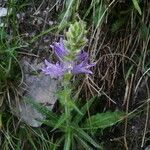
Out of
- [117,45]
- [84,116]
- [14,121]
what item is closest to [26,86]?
[14,121]

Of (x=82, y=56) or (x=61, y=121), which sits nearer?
(x=82, y=56)

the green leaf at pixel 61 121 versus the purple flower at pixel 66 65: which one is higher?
the purple flower at pixel 66 65

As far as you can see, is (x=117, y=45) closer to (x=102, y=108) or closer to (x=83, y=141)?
(x=102, y=108)

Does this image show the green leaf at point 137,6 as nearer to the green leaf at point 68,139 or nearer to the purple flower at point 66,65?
the purple flower at point 66,65

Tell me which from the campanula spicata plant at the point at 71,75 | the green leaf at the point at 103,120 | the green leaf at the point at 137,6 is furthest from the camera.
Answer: the green leaf at the point at 103,120

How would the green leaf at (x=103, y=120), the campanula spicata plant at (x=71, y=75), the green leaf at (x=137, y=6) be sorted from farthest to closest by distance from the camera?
the green leaf at (x=103, y=120) < the green leaf at (x=137, y=6) < the campanula spicata plant at (x=71, y=75)

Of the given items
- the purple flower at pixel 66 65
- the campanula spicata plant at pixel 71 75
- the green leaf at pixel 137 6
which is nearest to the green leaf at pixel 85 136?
the campanula spicata plant at pixel 71 75

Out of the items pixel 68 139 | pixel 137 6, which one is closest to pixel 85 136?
pixel 68 139

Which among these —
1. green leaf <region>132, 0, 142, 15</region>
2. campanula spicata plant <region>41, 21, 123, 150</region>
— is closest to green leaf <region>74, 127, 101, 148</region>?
campanula spicata plant <region>41, 21, 123, 150</region>

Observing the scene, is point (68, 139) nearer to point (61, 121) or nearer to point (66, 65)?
point (61, 121)
